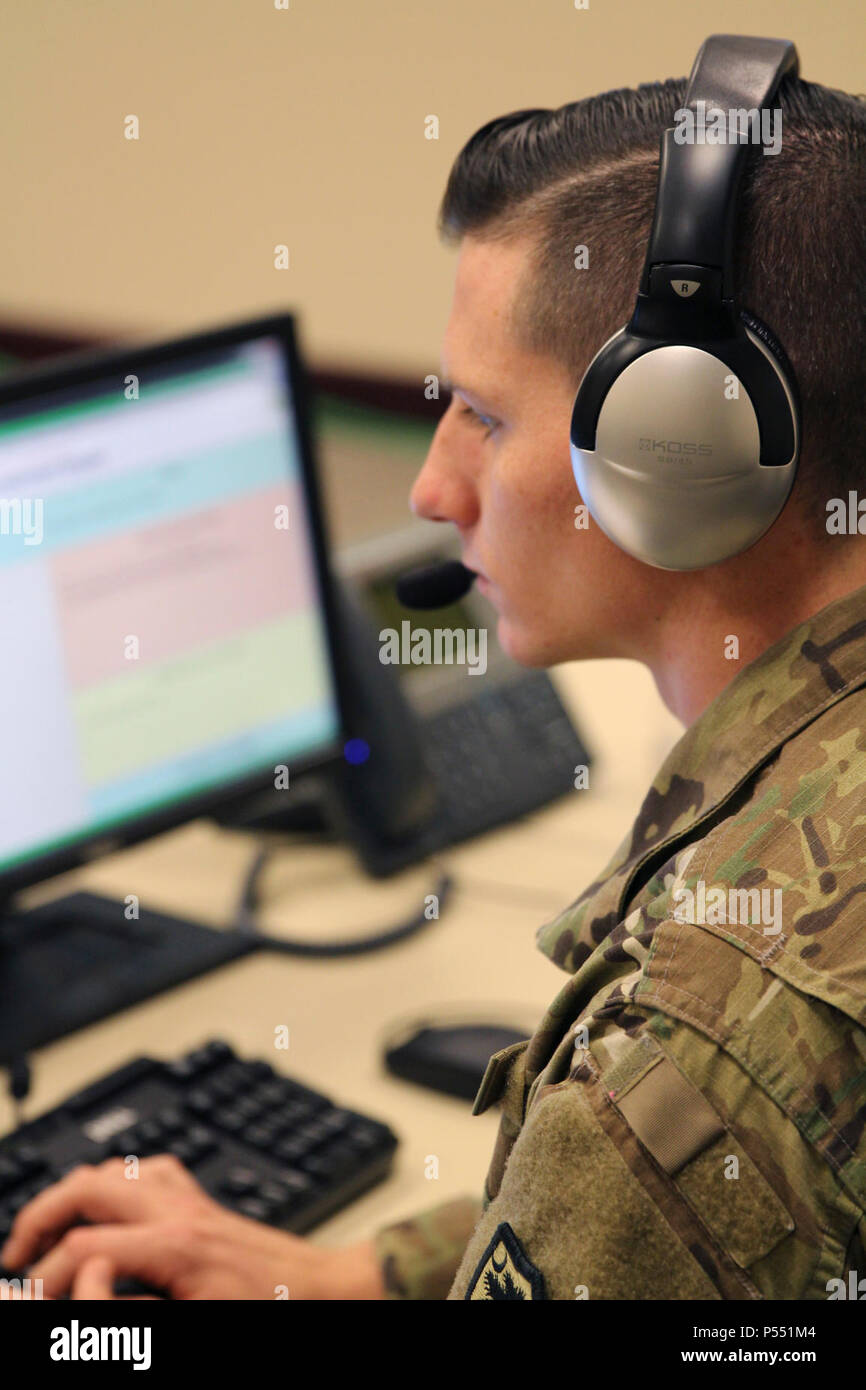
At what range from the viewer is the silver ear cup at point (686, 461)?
69 cm

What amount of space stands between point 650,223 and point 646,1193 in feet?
1.44

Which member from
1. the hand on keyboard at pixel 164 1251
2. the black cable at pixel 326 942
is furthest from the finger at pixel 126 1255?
the black cable at pixel 326 942

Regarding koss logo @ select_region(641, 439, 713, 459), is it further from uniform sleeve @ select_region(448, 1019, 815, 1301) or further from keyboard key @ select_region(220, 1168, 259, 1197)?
keyboard key @ select_region(220, 1168, 259, 1197)

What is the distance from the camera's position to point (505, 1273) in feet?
2.10

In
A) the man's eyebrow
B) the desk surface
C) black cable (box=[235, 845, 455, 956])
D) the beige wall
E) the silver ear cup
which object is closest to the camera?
the silver ear cup

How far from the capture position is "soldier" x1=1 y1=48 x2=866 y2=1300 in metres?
0.59

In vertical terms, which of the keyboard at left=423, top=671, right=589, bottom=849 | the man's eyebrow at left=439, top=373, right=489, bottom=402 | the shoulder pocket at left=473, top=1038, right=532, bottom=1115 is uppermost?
the man's eyebrow at left=439, top=373, right=489, bottom=402

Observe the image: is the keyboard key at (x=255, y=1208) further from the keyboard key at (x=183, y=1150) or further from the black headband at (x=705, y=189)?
the black headband at (x=705, y=189)

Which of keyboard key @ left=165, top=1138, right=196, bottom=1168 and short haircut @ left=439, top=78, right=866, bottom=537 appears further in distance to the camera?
keyboard key @ left=165, top=1138, right=196, bottom=1168

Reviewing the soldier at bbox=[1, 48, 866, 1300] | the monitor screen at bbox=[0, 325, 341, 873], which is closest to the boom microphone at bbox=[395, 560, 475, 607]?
the soldier at bbox=[1, 48, 866, 1300]

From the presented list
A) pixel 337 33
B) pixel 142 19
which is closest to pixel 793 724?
pixel 337 33

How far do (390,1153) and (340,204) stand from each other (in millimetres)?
2363

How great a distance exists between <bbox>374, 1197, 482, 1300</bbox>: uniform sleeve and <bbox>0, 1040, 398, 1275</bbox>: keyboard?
7 centimetres

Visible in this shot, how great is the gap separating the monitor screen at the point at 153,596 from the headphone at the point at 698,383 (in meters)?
0.52
